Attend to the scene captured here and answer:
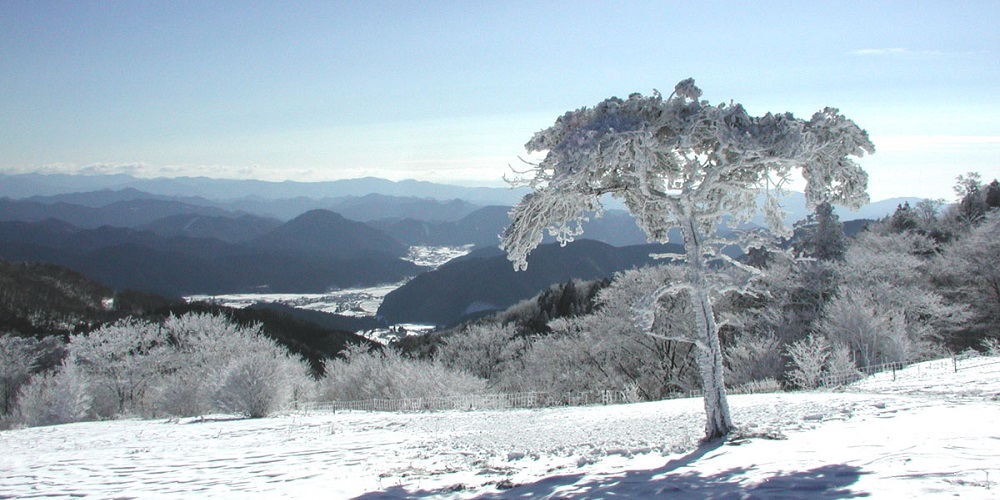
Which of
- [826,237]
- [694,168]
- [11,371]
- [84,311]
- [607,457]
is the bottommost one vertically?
[84,311]

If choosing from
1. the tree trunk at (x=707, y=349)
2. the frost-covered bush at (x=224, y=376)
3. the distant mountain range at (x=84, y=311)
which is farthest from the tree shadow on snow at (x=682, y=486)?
the distant mountain range at (x=84, y=311)

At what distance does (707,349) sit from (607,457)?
248 centimetres

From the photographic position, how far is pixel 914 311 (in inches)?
1385

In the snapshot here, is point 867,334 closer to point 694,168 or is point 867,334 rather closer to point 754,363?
point 754,363

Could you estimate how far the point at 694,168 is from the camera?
936 cm

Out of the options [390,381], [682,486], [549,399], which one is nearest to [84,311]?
[390,381]

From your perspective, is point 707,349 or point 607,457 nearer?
point 607,457

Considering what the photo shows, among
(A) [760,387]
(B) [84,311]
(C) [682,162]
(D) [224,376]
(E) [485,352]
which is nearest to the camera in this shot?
(C) [682,162]

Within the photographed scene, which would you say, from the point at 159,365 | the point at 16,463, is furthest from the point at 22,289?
Answer: the point at 16,463

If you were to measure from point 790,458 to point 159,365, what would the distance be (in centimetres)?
5083

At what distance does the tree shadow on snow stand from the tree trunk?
1.66 meters

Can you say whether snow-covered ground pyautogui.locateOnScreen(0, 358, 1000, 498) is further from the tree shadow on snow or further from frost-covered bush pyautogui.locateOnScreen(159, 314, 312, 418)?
frost-covered bush pyautogui.locateOnScreen(159, 314, 312, 418)

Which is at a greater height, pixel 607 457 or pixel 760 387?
pixel 607 457

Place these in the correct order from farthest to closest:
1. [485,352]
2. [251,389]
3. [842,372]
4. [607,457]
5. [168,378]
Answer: [485,352], [168,378], [251,389], [842,372], [607,457]
